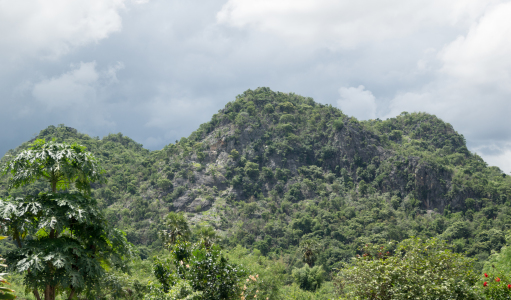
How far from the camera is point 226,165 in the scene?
12119 cm

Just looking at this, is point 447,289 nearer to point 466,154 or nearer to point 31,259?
point 31,259

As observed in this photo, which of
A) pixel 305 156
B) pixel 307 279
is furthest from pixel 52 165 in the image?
pixel 305 156

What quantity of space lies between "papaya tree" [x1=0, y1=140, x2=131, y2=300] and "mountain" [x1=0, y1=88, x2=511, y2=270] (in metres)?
66.0

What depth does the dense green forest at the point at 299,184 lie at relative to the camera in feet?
285

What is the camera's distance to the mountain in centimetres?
8862

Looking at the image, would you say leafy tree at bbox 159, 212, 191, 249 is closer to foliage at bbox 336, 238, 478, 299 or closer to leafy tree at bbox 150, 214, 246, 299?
leafy tree at bbox 150, 214, 246, 299

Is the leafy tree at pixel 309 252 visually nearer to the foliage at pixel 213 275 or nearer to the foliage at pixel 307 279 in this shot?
the foliage at pixel 307 279

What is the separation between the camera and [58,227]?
28.4ft

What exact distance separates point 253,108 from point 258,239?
59.4 meters

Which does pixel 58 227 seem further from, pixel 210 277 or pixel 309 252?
pixel 309 252

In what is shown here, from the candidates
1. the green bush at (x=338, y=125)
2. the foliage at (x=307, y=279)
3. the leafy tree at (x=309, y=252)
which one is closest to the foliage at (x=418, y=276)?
the foliage at (x=307, y=279)

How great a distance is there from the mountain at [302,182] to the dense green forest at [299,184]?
1.13ft

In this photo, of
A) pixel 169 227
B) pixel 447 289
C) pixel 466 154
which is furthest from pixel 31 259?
pixel 466 154

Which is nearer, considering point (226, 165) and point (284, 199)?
point (284, 199)
